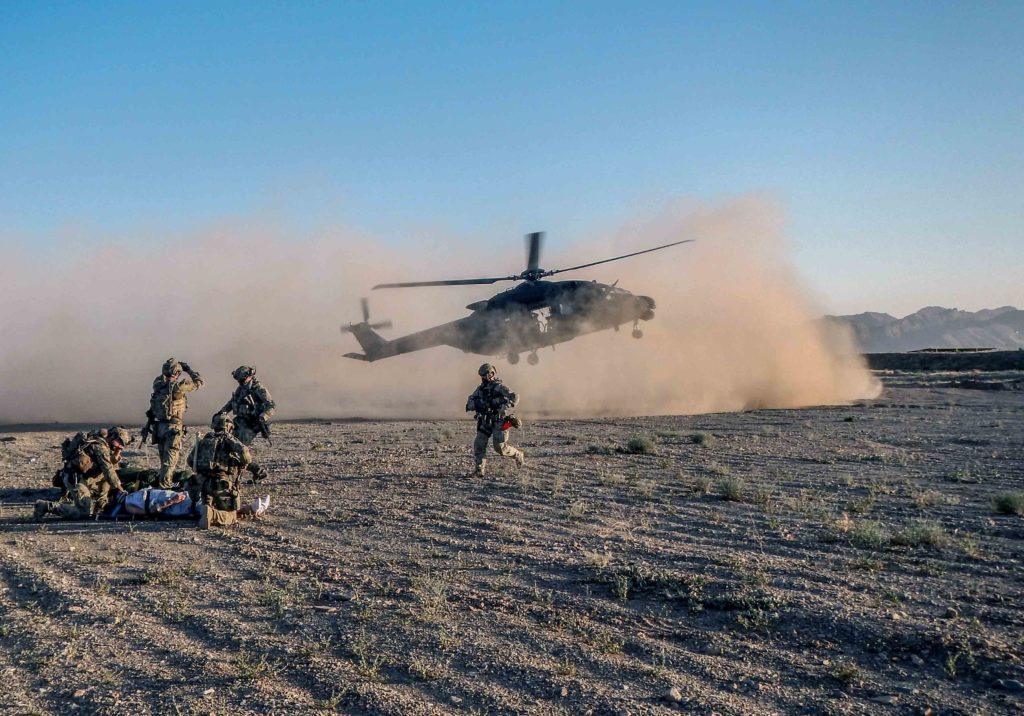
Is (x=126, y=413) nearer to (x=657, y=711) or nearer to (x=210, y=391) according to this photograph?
(x=210, y=391)

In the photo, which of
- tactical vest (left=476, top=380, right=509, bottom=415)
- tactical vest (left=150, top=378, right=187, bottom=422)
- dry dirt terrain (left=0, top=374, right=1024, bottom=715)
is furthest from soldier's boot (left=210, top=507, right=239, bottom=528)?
tactical vest (left=476, top=380, right=509, bottom=415)

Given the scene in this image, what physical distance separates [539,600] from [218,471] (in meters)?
4.89

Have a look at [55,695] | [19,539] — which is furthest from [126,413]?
[55,695]

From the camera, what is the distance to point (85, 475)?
9266 mm

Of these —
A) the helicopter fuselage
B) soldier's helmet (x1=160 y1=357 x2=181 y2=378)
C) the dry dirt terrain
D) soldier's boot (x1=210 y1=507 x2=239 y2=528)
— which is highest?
the helicopter fuselage

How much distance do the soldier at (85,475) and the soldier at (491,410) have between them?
497cm

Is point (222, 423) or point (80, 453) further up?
point (222, 423)

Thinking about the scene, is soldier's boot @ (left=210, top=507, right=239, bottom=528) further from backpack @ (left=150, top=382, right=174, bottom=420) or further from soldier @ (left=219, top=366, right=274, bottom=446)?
soldier @ (left=219, top=366, right=274, bottom=446)

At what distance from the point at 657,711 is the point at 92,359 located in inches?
1401

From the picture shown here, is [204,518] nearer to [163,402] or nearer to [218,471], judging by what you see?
[218,471]

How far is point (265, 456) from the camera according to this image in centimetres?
1507

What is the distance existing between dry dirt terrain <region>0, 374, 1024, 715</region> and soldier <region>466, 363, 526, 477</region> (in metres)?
0.55

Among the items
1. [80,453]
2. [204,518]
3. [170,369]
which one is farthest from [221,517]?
[170,369]

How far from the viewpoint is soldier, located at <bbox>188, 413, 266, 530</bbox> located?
8.66 m
